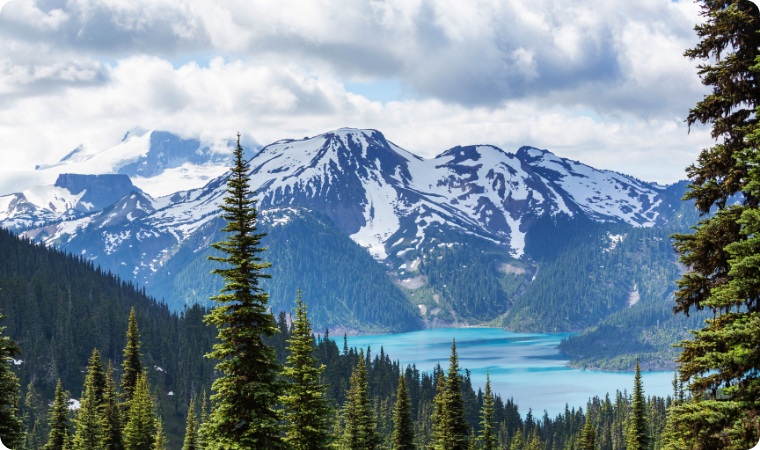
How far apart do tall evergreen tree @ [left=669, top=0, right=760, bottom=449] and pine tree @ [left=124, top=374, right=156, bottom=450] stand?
46.6 metres

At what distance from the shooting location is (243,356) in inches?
904

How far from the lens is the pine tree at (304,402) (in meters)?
27.8

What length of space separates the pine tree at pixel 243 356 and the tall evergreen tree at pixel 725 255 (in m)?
14.2

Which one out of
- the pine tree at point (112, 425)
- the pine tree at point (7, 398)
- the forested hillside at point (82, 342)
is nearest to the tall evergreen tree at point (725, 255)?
the pine tree at point (7, 398)

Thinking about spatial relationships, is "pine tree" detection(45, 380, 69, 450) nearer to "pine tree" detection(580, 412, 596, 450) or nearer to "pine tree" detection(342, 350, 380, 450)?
"pine tree" detection(342, 350, 380, 450)

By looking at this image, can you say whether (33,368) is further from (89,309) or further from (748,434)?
(748,434)

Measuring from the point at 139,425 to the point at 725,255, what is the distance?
164 ft

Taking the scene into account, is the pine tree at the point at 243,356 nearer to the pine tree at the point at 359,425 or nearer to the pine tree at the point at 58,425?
the pine tree at the point at 359,425

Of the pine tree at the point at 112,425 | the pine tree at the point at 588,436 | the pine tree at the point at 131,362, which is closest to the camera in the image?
the pine tree at the point at 112,425

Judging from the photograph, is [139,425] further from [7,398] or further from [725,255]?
[725,255]

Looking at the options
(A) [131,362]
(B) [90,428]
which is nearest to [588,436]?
(A) [131,362]

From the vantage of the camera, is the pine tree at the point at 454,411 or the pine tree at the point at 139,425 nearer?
the pine tree at the point at 454,411

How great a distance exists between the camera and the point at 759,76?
698 inches

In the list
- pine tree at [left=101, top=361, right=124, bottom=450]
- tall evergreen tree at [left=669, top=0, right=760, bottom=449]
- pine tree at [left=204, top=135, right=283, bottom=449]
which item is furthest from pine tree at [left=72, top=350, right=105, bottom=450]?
tall evergreen tree at [left=669, top=0, right=760, bottom=449]
